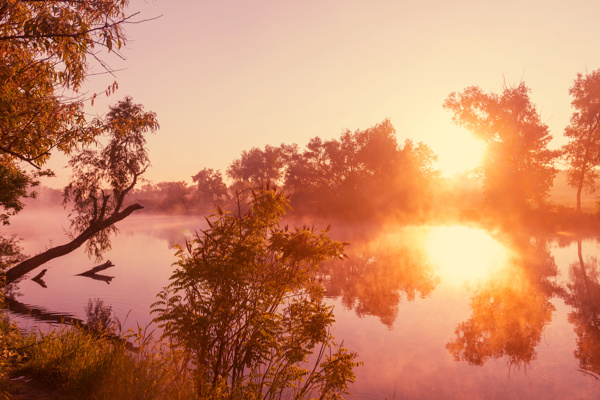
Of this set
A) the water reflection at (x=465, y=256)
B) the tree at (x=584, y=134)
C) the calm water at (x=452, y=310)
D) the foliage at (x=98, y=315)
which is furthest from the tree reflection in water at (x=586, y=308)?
the tree at (x=584, y=134)

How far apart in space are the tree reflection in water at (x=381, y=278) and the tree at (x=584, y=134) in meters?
26.2

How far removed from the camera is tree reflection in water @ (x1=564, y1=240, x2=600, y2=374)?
1286 centimetres

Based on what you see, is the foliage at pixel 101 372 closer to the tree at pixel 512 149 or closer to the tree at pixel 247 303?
the tree at pixel 247 303

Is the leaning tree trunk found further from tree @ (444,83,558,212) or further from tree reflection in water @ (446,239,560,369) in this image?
tree @ (444,83,558,212)

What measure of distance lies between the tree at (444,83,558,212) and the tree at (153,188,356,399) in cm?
5114

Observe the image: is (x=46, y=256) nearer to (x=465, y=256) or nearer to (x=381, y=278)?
(x=381, y=278)

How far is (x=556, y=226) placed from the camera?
4578 cm

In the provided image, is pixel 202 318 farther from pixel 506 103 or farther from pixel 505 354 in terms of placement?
pixel 506 103

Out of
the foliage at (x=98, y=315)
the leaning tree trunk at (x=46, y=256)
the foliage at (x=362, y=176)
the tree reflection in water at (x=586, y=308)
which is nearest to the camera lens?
the leaning tree trunk at (x=46, y=256)

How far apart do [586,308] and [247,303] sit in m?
17.9

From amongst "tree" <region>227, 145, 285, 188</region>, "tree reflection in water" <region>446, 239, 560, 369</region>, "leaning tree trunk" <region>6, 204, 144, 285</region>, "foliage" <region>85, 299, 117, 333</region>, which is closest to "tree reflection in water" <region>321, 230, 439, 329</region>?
"tree reflection in water" <region>446, 239, 560, 369</region>


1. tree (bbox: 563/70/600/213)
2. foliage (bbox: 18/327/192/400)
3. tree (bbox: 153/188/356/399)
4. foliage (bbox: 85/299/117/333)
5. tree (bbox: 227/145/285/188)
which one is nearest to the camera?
tree (bbox: 153/188/356/399)

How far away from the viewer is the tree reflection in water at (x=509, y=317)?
13445mm

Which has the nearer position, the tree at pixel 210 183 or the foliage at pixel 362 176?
the foliage at pixel 362 176
